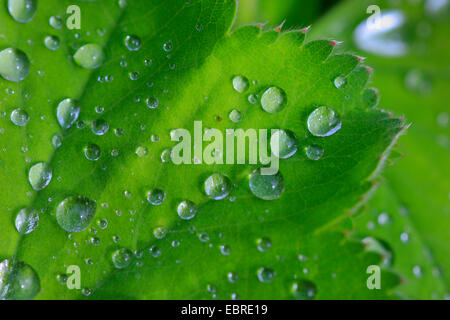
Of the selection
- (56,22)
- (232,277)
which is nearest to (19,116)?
(56,22)

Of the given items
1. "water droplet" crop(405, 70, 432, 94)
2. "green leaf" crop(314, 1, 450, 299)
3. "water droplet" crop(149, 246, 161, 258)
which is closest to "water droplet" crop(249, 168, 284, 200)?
"water droplet" crop(149, 246, 161, 258)

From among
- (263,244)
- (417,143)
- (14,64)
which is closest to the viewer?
(14,64)

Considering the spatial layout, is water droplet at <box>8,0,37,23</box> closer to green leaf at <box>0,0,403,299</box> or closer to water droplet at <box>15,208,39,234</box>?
green leaf at <box>0,0,403,299</box>

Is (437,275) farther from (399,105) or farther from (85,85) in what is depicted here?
(85,85)

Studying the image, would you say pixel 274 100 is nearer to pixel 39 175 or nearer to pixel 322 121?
pixel 322 121

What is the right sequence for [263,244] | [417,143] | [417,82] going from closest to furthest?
[263,244]
[417,143]
[417,82]

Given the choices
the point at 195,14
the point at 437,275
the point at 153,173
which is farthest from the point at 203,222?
the point at 437,275
